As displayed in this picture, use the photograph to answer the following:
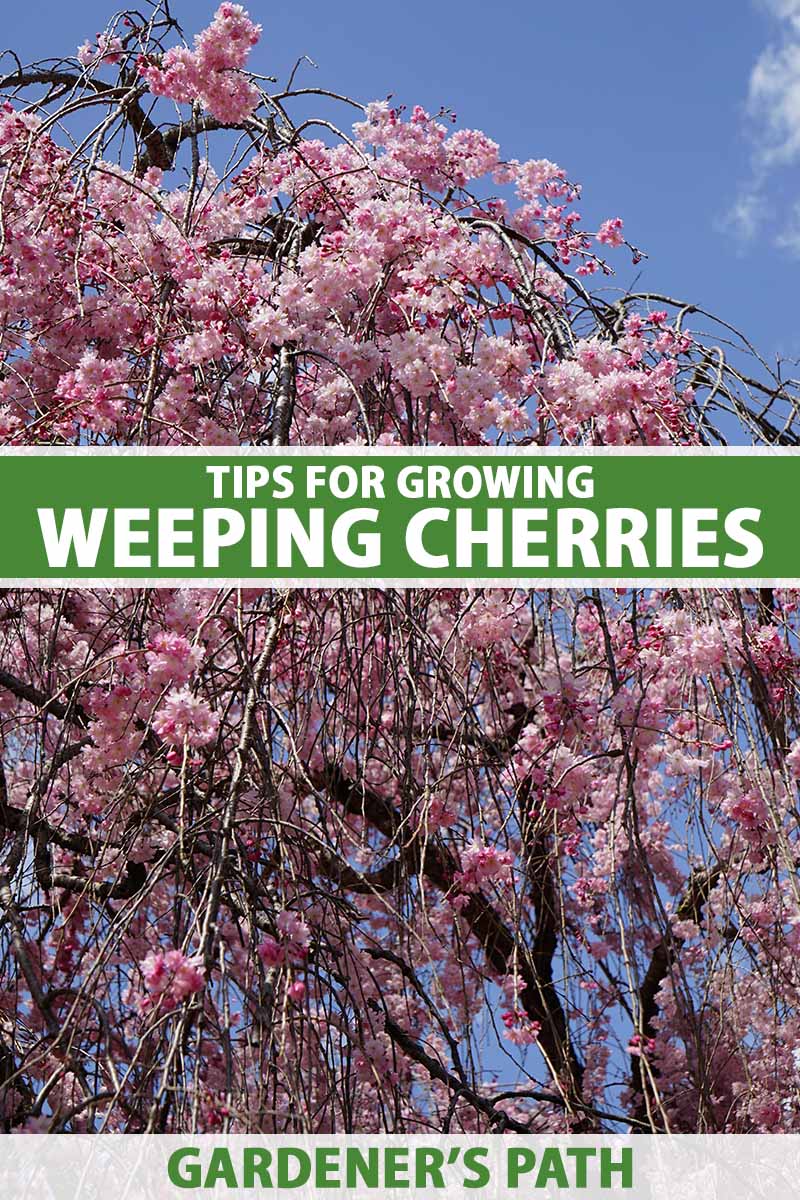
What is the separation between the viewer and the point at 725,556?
2.59 metres

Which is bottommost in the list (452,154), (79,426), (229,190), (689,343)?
(79,426)

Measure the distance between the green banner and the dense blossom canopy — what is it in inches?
3.0

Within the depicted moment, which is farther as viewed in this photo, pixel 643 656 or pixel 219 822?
pixel 643 656

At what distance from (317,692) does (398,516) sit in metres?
0.34

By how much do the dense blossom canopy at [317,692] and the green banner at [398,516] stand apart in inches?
3.0

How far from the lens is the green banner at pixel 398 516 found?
2438mm

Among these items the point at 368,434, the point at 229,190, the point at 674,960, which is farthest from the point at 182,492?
the point at 229,190

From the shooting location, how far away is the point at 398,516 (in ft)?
8.13

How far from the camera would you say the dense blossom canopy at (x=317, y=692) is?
1981 mm

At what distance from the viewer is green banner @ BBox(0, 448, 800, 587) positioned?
8.00 ft

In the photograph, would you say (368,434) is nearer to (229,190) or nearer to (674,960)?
(674,960)

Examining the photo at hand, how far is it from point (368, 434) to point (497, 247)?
840mm

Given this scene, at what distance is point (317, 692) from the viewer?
2.45m

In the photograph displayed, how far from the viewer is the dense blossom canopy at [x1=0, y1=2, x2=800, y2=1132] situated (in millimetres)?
1981
